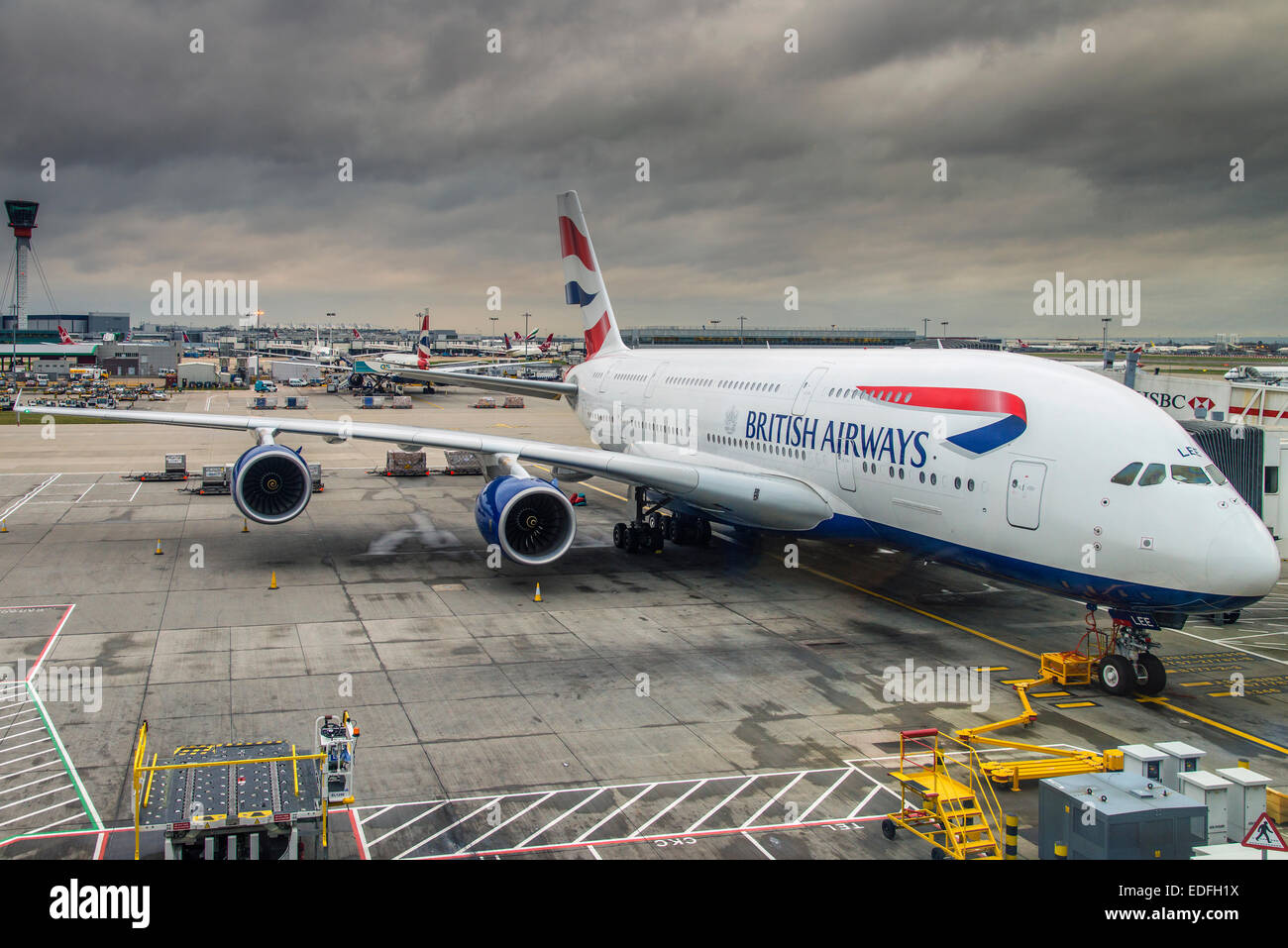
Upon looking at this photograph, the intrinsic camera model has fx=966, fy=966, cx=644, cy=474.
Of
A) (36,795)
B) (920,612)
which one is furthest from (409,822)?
(920,612)

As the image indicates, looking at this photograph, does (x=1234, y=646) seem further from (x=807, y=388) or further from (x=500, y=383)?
(x=500, y=383)

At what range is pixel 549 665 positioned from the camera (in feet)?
59.9

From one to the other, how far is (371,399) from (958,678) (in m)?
73.4

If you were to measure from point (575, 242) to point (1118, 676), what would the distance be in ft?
88.6

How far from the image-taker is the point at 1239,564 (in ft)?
48.2

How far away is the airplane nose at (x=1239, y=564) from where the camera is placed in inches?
578

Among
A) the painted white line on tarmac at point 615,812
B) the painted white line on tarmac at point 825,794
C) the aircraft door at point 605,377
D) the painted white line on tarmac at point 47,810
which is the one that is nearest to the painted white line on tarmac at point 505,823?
the painted white line on tarmac at point 615,812

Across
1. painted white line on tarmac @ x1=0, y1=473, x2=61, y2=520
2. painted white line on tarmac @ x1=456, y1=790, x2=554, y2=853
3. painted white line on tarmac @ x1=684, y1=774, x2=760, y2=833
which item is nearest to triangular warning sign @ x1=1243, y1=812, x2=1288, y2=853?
painted white line on tarmac @ x1=684, y1=774, x2=760, y2=833

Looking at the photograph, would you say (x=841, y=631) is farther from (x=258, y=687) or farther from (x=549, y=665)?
(x=258, y=687)

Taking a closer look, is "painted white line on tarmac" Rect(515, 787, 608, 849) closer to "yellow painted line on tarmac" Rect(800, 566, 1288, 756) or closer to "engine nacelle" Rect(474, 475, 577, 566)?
"yellow painted line on tarmac" Rect(800, 566, 1288, 756)

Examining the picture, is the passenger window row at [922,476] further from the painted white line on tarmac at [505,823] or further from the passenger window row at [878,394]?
the painted white line on tarmac at [505,823]

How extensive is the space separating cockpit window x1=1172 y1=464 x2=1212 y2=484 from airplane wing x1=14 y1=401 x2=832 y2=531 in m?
7.60

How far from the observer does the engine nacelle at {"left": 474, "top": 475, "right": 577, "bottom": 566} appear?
2272 cm
